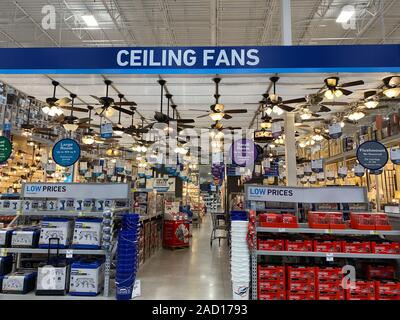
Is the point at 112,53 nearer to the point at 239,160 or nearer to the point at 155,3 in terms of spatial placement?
the point at 239,160

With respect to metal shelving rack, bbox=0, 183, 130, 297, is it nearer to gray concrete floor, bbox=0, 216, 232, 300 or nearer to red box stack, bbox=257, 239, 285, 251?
gray concrete floor, bbox=0, 216, 232, 300

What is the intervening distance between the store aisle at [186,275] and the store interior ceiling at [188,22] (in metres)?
6.99

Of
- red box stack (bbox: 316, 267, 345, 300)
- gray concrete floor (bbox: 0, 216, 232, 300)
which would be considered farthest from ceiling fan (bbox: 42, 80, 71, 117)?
red box stack (bbox: 316, 267, 345, 300)

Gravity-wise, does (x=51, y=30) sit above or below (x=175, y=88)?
above

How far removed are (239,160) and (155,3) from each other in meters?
5.67

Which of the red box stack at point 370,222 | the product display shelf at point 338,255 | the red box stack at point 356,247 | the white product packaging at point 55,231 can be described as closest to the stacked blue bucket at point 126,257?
the white product packaging at point 55,231

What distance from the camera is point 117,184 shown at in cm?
581

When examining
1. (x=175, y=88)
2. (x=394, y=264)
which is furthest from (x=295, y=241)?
(x=175, y=88)

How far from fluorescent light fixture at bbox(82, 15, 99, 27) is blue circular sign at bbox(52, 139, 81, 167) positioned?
5.11 meters

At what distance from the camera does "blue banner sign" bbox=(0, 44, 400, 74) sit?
393 cm

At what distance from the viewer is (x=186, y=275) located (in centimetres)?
644

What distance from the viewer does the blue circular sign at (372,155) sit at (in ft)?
21.0

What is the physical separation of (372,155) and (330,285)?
10.7 feet

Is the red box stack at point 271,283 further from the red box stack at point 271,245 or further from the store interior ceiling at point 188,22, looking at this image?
the store interior ceiling at point 188,22
